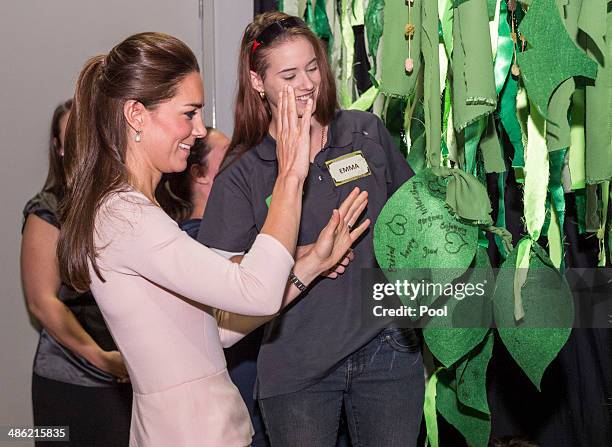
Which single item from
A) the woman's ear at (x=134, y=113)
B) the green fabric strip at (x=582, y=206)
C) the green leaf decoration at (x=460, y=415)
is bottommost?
the green leaf decoration at (x=460, y=415)

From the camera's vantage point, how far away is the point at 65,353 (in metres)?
2.48

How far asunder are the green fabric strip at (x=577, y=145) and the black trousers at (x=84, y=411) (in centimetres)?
158

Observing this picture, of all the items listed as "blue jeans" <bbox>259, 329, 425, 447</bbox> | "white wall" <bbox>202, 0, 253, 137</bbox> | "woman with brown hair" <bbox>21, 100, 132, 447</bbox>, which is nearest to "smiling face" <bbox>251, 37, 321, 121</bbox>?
"blue jeans" <bbox>259, 329, 425, 447</bbox>

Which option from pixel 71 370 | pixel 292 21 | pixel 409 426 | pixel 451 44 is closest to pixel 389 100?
pixel 292 21

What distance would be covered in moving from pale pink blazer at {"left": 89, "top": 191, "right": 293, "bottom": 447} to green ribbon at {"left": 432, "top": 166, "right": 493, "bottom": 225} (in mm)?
341

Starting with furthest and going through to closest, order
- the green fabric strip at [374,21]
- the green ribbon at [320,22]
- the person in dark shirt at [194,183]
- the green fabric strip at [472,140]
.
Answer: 1. the person in dark shirt at [194,183]
2. the green ribbon at [320,22]
3. the green fabric strip at [374,21]
4. the green fabric strip at [472,140]

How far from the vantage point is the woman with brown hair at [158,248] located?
140 cm

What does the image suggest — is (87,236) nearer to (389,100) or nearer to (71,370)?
(389,100)

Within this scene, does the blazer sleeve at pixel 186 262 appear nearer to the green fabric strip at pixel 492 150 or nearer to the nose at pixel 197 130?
the nose at pixel 197 130

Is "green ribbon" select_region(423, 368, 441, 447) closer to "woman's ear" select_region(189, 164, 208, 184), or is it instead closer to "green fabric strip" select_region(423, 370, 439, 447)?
"green fabric strip" select_region(423, 370, 439, 447)

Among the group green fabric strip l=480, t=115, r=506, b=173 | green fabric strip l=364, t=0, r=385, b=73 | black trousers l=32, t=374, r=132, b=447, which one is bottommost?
black trousers l=32, t=374, r=132, b=447

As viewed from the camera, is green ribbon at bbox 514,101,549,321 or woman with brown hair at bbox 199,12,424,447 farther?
woman with brown hair at bbox 199,12,424,447

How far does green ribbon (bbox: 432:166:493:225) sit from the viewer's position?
151 cm

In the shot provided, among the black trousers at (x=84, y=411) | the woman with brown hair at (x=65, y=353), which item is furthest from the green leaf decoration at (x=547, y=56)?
the black trousers at (x=84, y=411)
